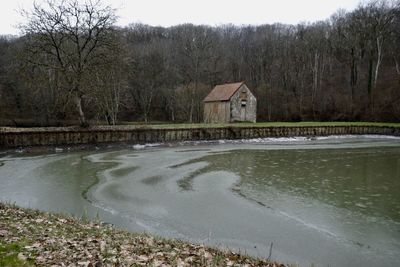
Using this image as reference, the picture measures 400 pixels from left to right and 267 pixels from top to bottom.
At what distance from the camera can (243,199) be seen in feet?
40.2

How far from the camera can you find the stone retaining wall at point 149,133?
26.3 meters

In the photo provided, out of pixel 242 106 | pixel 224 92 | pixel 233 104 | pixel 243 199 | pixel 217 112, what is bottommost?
pixel 243 199

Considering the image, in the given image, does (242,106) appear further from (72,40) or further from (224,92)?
(72,40)

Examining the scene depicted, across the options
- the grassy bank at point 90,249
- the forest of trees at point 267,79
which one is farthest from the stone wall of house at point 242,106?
the grassy bank at point 90,249

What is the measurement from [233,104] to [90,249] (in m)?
41.9

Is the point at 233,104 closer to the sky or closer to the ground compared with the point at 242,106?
closer to the sky

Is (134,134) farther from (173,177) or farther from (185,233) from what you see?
(185,233)

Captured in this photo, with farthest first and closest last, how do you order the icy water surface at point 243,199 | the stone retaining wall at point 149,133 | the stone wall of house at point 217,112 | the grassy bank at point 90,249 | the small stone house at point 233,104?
the stone wall of house at point 217,112
the small stone house at point 233,104
the stone retaining wall at point 149,133
the icy water surface at point 243,199
the grassy bank at point 90,249

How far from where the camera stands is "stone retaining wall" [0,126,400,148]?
26.3 meters

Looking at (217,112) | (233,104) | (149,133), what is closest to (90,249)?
(149,133)

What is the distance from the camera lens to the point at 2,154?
23703 millimetres

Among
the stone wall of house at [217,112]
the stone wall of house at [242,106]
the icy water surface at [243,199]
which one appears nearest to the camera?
the icy water surface at [243,199]

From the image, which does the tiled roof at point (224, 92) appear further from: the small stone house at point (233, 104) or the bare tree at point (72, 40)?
the bare tree at point (72, 40)

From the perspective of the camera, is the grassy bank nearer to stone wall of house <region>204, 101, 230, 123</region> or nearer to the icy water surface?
the icy water surface
